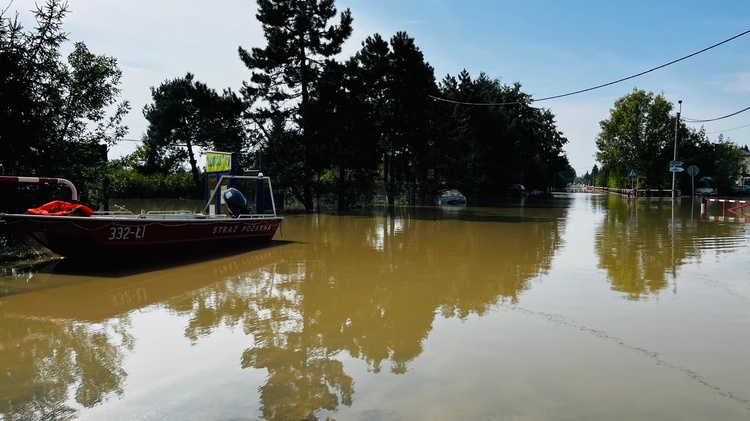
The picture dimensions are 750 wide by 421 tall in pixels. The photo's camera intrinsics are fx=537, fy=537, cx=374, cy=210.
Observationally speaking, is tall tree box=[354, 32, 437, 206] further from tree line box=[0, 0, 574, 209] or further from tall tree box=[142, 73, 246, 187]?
tall tree box=[142, 73, 246, 187]

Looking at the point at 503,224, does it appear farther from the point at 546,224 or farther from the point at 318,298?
the point at 318,298

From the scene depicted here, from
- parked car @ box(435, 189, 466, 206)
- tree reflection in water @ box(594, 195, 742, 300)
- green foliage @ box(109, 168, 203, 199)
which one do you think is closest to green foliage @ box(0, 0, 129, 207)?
tree reflection in water @ box(594, 195, 742, 300)

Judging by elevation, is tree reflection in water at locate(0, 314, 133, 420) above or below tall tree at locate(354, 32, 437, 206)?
below

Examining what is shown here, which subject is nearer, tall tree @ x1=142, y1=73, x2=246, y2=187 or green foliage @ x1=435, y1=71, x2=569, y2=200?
green foliage @ x1=435, y1=71, x2=569, y2=200

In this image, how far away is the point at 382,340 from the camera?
6262mm

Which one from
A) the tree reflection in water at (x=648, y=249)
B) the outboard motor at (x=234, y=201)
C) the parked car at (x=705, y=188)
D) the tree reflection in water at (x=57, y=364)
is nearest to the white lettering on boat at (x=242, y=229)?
the outboard motor at (x=234, y=201)

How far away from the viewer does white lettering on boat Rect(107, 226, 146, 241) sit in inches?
431

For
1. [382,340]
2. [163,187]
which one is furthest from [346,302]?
[163,187]

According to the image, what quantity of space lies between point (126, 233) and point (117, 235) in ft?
0.70

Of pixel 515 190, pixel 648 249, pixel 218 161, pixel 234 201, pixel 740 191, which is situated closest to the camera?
pixel 648 249

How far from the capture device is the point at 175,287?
965 cm

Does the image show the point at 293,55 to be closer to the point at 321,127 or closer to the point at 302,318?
the point at 321,127

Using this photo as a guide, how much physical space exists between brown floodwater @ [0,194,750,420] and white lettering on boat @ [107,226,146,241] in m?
0.74

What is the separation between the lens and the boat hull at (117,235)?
34.8ft
